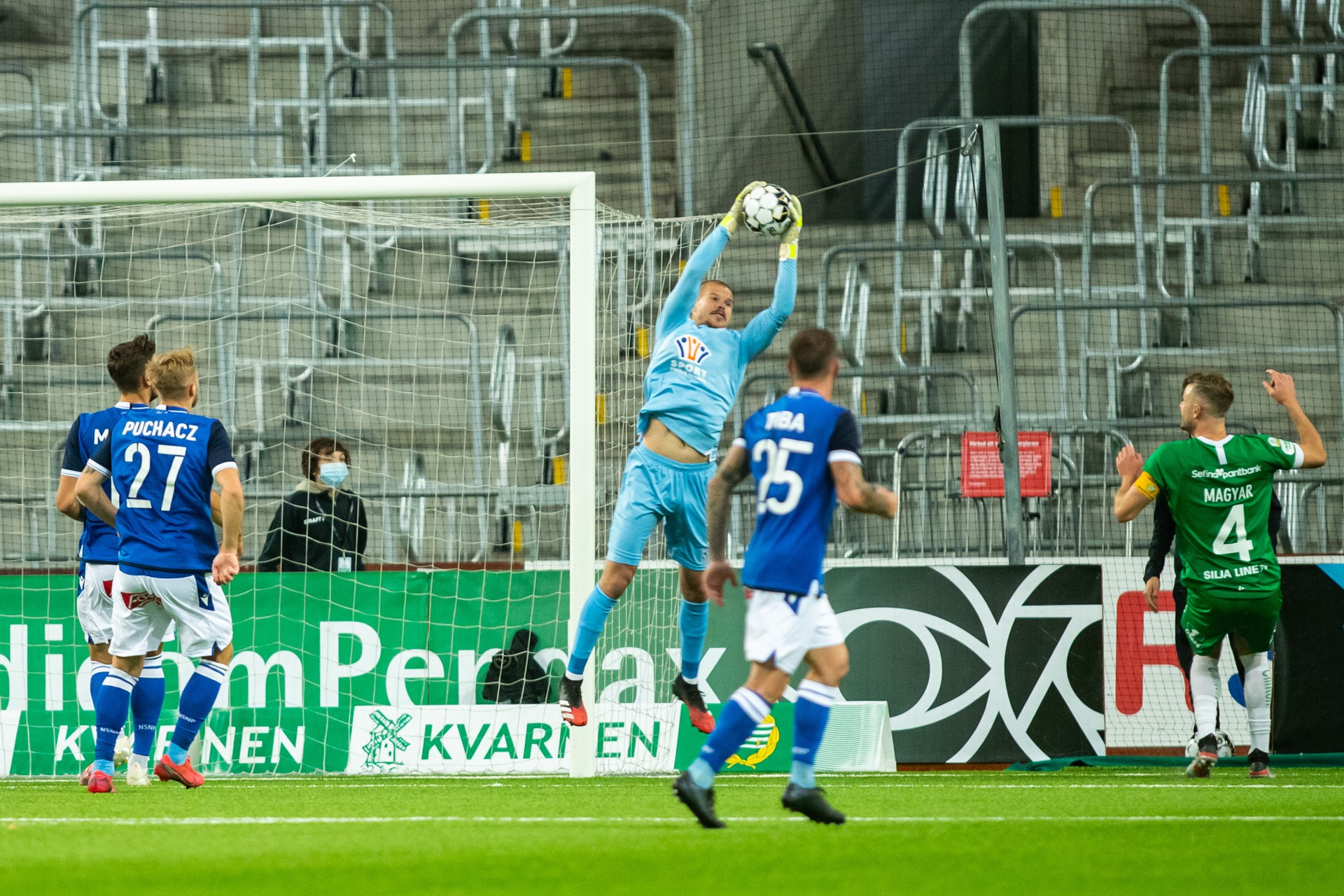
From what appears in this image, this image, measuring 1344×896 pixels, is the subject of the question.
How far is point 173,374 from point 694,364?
243cm

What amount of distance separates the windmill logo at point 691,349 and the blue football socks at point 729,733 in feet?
8.86

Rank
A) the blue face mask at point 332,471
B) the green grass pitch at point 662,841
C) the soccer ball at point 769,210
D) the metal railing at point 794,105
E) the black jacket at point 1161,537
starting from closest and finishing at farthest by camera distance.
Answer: the green grass pitch at point 662,841 < the soccer ball at point 769,210 < the black jacket at point 1161,537 < the blue face mask at point 332,471 < the metal railing at point 794,105

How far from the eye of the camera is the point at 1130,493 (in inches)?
311

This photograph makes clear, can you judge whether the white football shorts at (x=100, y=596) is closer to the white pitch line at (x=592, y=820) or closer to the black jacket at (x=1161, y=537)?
the white pitch line at (x=592, y=820)

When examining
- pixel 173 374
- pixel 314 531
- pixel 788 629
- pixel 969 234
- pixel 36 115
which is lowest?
pixel 788 629

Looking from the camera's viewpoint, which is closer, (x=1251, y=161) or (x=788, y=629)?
(x=788, y=629)

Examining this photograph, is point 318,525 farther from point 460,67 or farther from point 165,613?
point 460,67

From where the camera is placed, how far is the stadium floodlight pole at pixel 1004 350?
907 cm

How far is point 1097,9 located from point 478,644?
8.70m

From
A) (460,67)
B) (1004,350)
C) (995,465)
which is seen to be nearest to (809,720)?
(1004,350)

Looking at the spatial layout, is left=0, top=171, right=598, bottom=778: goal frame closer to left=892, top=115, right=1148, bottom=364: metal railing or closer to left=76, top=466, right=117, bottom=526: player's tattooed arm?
left=76, top=466, right=117, bottom=526: player's tattooed arm

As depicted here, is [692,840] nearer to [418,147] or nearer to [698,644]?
[698,644]

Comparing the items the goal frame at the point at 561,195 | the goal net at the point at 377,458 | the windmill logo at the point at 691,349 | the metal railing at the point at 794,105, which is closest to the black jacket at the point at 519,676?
the goal net at the point at 377,458

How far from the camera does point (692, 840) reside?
4613 mm
